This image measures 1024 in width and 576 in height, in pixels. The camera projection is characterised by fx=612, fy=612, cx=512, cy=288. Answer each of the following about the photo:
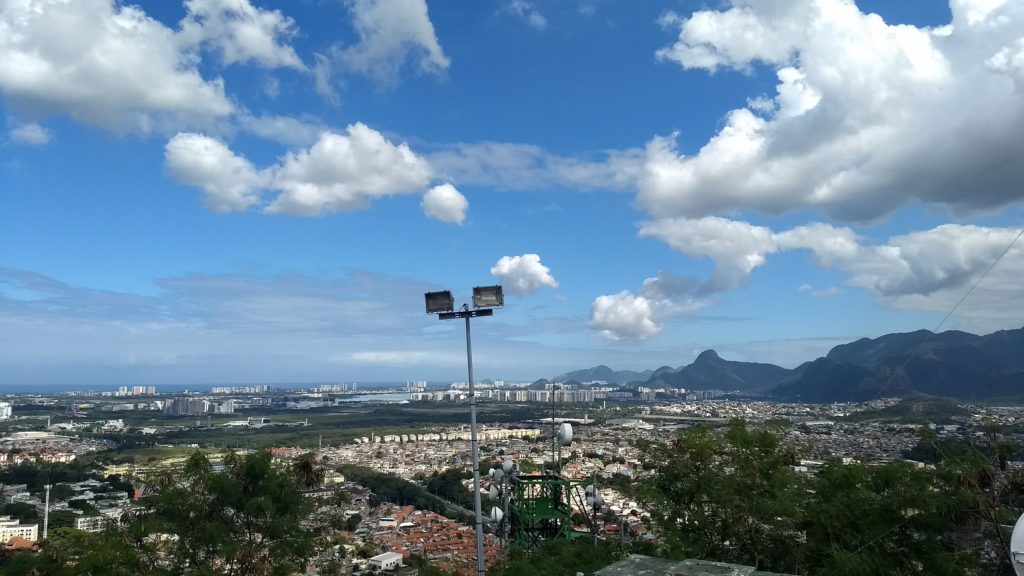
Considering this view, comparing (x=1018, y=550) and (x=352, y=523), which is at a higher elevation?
(x=1018, y=550)

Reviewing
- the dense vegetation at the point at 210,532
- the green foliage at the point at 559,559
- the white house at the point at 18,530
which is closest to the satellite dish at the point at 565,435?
the green foliage at the point at 559,559

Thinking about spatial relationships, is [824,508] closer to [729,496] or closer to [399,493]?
[729,496]

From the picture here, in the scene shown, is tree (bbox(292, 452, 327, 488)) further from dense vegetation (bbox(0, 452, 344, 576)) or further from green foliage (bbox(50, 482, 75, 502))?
green foliage (bbox(50, 482, 75, 502))

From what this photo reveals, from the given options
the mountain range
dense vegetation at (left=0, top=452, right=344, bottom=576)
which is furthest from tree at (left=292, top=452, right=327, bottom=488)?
the mountain range

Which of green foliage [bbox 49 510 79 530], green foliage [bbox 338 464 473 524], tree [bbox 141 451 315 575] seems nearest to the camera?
tree [bbox 141 451 315 575]

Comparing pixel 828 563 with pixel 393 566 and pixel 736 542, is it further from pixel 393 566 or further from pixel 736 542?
pixel 393 566

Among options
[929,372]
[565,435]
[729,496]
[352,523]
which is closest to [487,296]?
[565,435]
